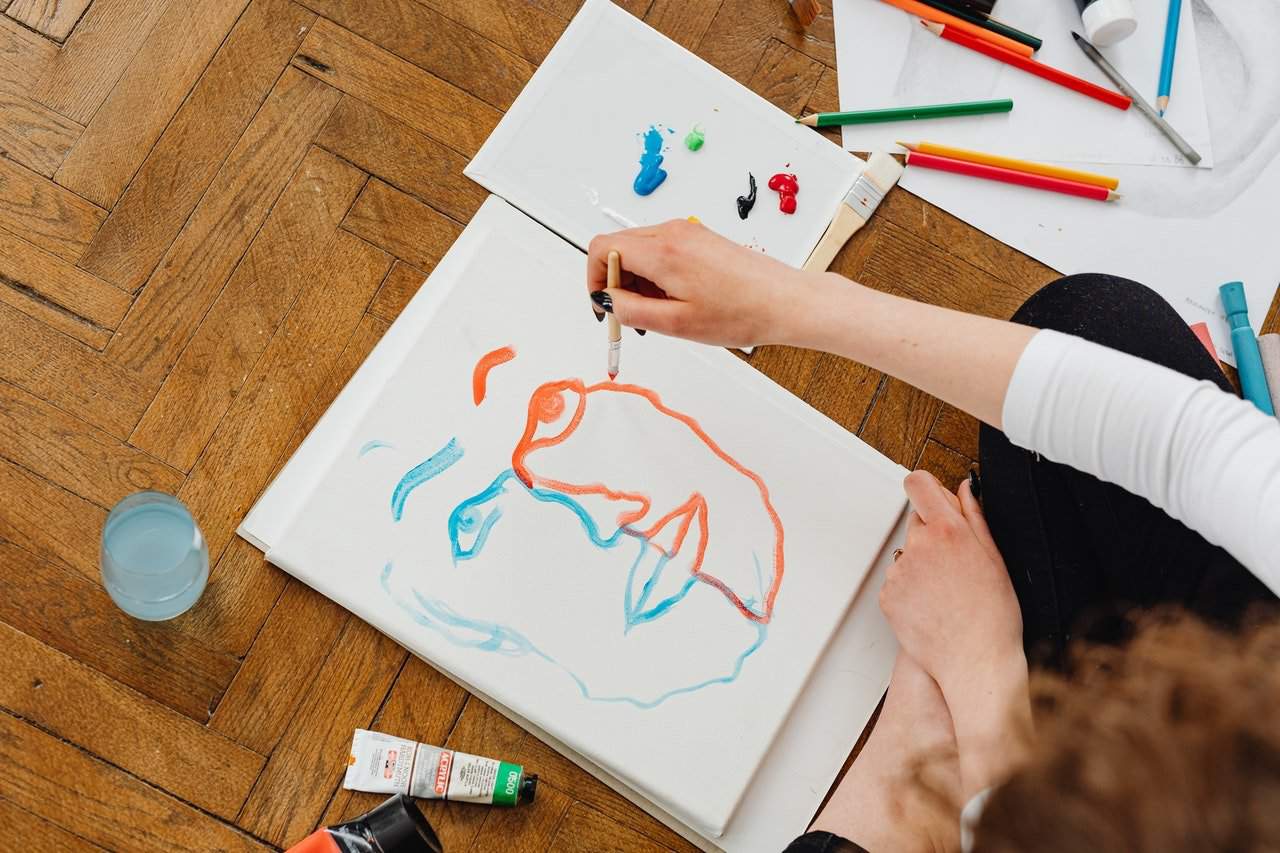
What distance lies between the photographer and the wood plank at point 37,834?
2.64ft

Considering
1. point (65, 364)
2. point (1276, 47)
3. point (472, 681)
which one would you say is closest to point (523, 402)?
point (472, 681)

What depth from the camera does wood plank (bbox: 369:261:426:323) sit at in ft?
2.97

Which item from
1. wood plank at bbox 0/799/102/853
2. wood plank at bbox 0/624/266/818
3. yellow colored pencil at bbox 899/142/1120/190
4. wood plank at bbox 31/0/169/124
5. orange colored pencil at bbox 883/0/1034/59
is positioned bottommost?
wood plank at bbox 0/799/102/853

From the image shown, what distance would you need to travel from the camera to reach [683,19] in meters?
0.98

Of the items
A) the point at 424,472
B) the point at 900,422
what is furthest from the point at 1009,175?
the point at 424,472

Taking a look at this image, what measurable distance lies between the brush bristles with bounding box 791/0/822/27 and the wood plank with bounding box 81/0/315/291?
17.4 inches

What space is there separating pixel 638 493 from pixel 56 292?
20.4 inches

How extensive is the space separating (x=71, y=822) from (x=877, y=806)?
62 centimetres

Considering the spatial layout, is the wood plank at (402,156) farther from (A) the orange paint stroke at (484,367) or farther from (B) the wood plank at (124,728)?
(B) the wood plank at (124,728)

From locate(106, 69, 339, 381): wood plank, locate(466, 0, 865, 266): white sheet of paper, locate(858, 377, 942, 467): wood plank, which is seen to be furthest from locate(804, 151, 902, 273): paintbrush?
locate(106, 69, 339, 381): wood plank

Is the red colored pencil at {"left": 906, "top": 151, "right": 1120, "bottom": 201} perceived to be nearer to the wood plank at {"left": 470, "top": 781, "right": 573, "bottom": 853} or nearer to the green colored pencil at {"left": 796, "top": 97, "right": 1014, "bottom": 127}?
the green colored pencil at {"left": 796, "top": 97, "right": 1014, "bottom": 127}

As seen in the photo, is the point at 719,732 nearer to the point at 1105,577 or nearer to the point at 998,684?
the point at 998,684

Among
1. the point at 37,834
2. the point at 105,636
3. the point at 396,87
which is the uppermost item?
the point at 396,87

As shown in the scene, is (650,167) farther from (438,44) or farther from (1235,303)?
(1235,303)
